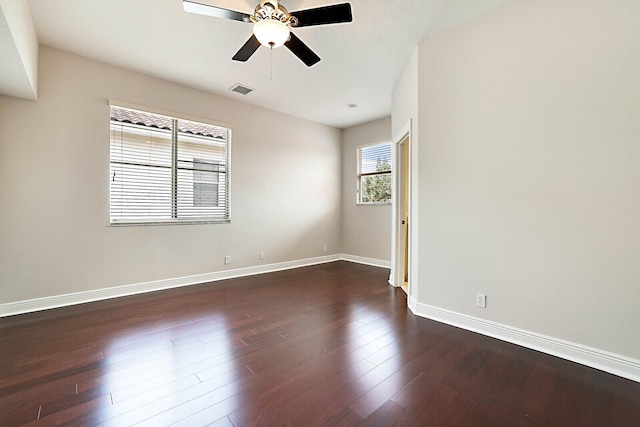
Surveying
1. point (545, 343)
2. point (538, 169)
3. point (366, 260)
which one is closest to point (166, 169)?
point (366, 260)

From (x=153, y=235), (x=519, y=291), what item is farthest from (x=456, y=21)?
(x=153, y=235)

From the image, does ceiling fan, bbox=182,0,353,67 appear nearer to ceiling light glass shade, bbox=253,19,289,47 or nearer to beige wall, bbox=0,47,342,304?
ceiling light glass shade, bbox=253,19,289,47

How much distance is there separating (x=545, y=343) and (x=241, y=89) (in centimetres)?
449

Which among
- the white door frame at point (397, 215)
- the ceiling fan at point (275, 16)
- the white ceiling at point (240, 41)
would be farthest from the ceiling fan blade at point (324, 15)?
the white door frame at point (397, 215)

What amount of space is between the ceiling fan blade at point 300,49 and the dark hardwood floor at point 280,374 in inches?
98.3

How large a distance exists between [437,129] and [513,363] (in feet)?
Answer: 6.90

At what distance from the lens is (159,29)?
2.77m

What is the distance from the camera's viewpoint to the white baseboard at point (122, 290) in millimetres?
2975

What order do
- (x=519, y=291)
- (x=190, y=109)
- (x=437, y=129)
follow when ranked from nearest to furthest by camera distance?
(x=519, y=291)
(x=437, y=129)
(x=190, y=109)

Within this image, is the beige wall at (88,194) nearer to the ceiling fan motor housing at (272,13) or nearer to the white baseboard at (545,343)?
the ceiling fan motor housing at (272,13)

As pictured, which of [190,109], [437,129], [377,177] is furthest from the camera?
[377,177]

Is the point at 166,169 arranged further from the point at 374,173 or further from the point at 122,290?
the point at 374,173

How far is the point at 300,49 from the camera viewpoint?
8.11ft

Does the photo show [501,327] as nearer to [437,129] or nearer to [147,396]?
[437,129]
